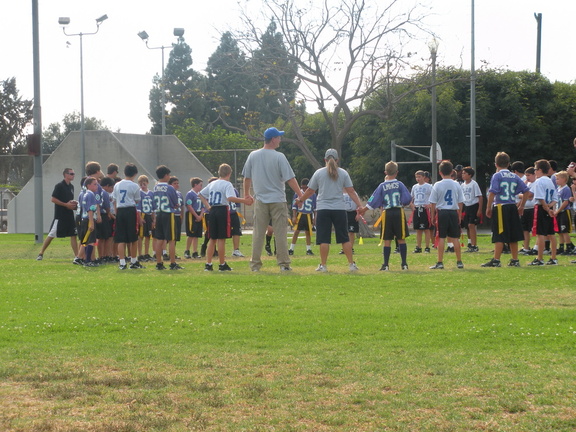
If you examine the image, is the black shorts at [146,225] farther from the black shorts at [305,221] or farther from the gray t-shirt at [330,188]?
the gray t-shirt at [330,188]

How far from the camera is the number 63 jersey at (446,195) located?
15.6 m

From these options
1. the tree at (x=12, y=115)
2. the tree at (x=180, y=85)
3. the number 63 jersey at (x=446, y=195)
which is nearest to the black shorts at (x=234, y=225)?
the number 63 jersey at (x=446, y=195)

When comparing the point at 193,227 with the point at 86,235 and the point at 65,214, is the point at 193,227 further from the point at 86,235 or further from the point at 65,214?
the point at 86,235

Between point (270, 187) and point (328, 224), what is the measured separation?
3.85 feet

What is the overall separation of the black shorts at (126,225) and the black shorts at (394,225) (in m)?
4.80

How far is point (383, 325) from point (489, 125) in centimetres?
3711

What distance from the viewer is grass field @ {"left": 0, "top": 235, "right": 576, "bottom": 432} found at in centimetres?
526

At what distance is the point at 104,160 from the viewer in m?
39.2

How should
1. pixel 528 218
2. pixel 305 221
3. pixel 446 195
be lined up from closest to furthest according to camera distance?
pixel 446 195
pixel 528 218
pixel 305 221

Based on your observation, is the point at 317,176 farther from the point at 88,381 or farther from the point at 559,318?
the point at 88,381

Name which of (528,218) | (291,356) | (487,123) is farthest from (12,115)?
(291,356)

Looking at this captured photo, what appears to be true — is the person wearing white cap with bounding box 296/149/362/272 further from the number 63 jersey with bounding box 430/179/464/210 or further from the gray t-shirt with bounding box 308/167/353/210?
the number 63 jersey with bounding box 430/179/464/210

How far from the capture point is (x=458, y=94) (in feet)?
152

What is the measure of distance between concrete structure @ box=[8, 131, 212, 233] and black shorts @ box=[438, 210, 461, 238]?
24.0 m
